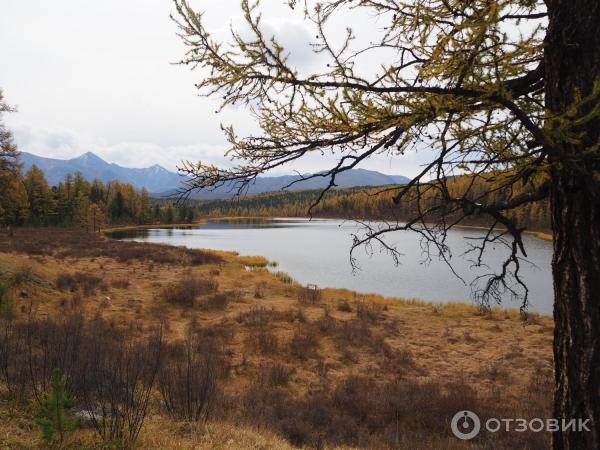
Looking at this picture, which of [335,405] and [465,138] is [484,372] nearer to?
[335,405]

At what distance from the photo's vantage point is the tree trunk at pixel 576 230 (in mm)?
2654

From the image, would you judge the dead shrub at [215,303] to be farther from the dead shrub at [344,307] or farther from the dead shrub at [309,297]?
the dead shrub at [344,307]

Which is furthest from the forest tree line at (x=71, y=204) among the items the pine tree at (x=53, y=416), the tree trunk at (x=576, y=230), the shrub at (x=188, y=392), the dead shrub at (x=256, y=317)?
the tree trunk at (x=576, y=230)

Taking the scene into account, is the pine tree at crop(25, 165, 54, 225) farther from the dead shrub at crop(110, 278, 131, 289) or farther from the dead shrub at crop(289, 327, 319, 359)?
the dead shrub at crop(289, 327, 319, 359)

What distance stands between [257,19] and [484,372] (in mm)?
11890

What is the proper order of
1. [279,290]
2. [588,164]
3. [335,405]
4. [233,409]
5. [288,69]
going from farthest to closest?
[279,290] → [335,405] → [233,409] → [288,69] → [588,164]

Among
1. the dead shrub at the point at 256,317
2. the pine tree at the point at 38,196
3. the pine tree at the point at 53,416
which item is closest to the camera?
the pine tree at the point at 53,416

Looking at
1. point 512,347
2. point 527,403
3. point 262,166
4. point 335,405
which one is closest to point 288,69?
point 262,166

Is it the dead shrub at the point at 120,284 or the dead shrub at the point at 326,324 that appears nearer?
the dead shrub at the point at 326,324

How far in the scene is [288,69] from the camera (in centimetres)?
303

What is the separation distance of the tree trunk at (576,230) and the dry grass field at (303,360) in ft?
13.0

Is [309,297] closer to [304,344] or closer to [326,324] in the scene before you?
[326,324]

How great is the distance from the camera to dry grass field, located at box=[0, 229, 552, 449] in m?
6.00

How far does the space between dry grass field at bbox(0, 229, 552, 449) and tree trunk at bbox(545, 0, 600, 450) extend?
13.0ft
